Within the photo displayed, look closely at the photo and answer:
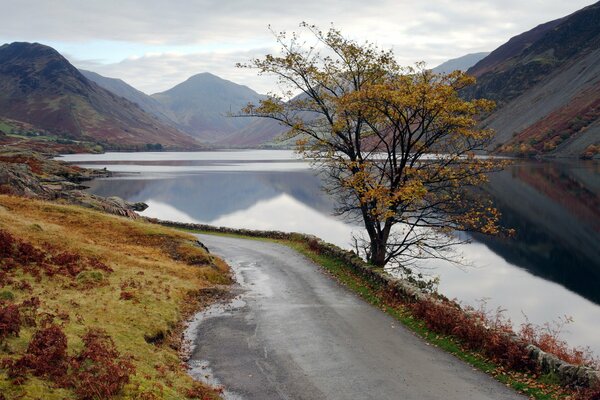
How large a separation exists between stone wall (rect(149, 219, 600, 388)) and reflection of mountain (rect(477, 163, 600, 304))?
2068 centimetres

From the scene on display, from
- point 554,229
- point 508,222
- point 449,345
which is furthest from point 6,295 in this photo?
point 508,222

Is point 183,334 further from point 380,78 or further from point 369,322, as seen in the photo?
point 380,78

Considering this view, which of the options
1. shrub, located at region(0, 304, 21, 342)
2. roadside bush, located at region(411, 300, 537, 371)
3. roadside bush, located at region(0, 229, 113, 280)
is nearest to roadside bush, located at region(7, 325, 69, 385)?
shrub, located at region(0, 304, 21, 342)

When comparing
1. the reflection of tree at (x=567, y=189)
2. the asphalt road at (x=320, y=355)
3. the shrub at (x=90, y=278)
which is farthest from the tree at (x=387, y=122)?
the reflection of tree at (x=567, y=189)

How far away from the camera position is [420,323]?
2373 centimetres

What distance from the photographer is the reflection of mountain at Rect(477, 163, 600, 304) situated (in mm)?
49906

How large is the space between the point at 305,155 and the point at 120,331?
2019cm

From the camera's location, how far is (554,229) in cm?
7069

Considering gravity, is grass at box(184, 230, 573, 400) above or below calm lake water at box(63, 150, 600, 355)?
above

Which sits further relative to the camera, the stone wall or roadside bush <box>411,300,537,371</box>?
roadside bush <box>411,300,537,371</box>

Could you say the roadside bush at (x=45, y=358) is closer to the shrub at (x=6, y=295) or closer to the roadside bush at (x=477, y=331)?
the shrub at (x=6, y=295)

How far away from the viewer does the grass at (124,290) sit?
1495 centimetres

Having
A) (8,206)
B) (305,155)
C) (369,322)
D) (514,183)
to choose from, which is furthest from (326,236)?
(514,183)

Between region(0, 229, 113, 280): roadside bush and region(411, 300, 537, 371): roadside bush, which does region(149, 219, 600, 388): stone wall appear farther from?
region(0, 229, 113, 280): roadside bush
